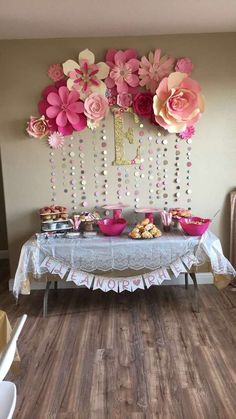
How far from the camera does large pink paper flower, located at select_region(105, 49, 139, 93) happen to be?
10.9 ft

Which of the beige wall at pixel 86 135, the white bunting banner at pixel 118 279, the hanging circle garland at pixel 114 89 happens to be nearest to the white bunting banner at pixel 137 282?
the white bunting banner at pixel 118 279

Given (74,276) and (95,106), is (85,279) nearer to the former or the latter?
(74,276)

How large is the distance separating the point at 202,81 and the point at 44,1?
62.0 inches

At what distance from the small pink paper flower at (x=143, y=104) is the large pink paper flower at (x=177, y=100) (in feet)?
0.36

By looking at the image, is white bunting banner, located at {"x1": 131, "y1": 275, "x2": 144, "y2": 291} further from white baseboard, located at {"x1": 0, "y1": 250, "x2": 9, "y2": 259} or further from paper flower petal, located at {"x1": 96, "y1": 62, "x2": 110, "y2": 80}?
white baseboard, located at {"x1": 0, "y1": 250, "x2": 9, "y2": 259}

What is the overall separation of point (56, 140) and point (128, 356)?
2014mm

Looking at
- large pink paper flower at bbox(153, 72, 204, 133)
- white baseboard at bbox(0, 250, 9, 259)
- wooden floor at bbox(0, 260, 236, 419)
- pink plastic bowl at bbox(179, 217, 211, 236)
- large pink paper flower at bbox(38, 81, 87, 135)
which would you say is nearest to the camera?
wooden floor at bbox(0, 260, 236, 419)

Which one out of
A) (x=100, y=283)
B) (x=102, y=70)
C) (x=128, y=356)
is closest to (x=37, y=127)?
(x=102, y=70)

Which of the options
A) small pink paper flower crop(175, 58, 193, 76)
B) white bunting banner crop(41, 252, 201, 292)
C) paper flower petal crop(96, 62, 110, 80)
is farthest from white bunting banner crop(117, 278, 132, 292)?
small pink paper flower crop(175, 58, 193, 76)

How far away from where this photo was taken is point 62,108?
3.37m

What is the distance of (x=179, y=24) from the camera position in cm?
311

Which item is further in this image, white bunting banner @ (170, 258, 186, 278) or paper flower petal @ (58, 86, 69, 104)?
paper flower petal @ (58, 86, 69, 104)

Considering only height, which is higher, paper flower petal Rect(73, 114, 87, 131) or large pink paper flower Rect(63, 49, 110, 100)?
large pink paper flower Rect(63, 49, 110, 100)

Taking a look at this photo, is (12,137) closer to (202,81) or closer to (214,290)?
(202,81)
